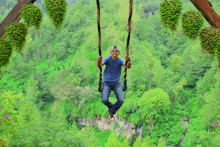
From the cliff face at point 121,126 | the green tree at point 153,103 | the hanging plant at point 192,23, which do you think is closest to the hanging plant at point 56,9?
the hanging plant at point 192,23

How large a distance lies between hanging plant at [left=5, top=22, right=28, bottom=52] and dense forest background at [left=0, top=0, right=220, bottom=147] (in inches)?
311

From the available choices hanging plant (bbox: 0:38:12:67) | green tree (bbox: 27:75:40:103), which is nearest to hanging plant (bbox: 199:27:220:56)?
hanging plant (bbox: 0:38:12:67)

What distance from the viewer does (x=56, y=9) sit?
411 cm

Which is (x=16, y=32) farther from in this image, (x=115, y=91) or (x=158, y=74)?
(x=158, y=74)

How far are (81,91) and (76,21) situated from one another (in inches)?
1501

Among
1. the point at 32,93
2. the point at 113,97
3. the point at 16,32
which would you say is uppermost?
the point at 16,32

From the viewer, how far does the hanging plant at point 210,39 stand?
416 cm

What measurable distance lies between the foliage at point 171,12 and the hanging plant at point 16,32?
10.7 feet

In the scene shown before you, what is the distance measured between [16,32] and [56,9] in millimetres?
1116

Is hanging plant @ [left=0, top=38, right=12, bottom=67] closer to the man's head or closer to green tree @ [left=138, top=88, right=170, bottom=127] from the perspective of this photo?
the man's head

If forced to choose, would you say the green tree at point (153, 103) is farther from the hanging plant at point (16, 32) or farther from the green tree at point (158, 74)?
the hanging plant at point (16, 32)

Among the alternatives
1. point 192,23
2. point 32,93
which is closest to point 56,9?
point 192,23

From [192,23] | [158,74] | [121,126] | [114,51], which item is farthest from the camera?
[158,74]

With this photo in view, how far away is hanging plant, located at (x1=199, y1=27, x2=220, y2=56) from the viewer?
4.16 metres
